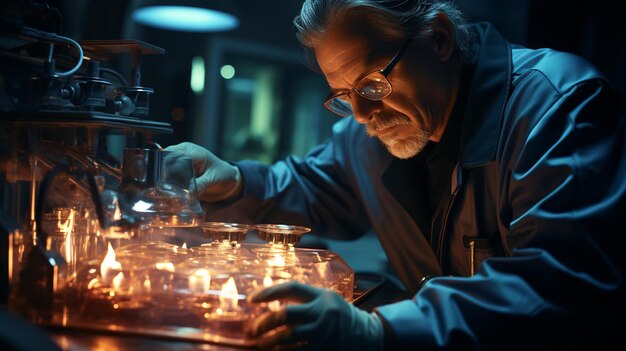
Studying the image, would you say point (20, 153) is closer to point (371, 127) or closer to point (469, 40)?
point (371, 127)

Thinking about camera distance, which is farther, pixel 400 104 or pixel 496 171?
pixel 400 104

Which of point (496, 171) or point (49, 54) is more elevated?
point (49, 54)

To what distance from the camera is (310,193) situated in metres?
2.07

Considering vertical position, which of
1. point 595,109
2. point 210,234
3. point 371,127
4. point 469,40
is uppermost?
point 469,40

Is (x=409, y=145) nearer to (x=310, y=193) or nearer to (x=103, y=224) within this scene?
(x=310, y=193)

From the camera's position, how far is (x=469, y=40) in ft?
5.49

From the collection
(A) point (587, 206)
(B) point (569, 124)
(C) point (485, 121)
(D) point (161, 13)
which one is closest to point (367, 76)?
(C) point (485, 121)

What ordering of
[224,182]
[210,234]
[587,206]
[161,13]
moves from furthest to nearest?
[161,13] → [224,182] → [210,234] → [587,206]

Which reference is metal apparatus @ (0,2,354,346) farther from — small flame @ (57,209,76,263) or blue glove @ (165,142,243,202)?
blue glove @ (165,142,243,202)

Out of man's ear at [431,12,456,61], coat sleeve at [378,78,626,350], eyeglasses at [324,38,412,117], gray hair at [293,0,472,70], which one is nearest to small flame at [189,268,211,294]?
coat sleeve at [378,78,626,350]

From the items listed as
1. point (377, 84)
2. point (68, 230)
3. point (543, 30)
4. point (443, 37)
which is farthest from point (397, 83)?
point (543, 30)

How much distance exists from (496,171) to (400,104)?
0.30 meters

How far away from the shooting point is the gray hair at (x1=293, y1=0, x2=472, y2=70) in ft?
4.90

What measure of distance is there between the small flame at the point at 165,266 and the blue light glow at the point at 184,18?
1940mm
